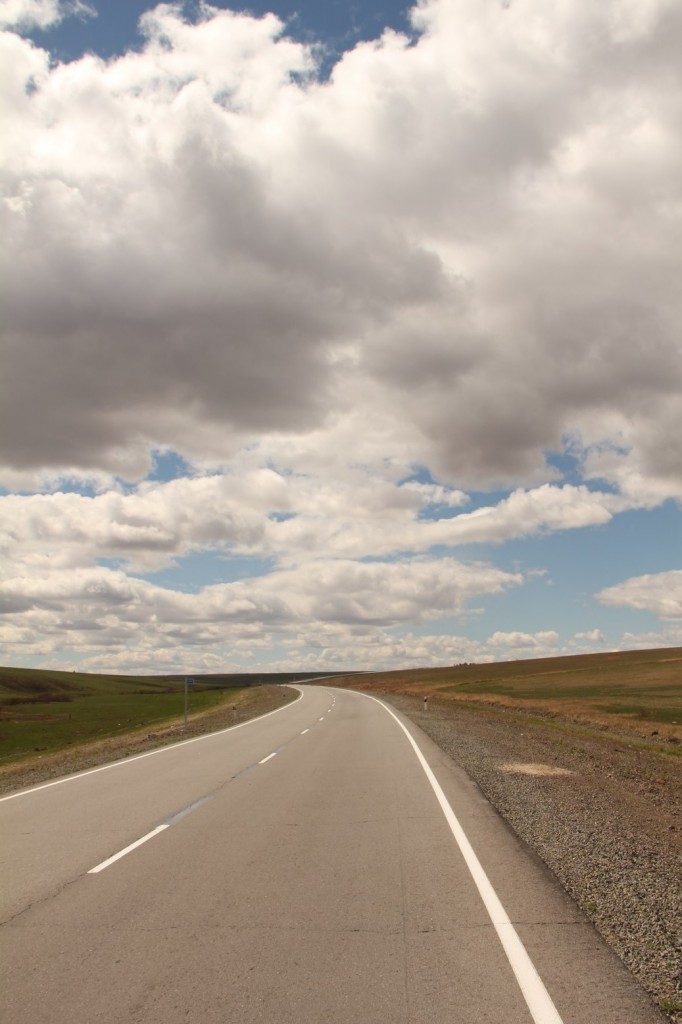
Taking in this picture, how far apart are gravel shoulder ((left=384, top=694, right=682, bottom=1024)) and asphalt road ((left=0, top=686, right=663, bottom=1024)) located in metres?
0.25

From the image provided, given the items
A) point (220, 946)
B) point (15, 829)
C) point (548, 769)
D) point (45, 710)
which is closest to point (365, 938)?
point (220, 946)

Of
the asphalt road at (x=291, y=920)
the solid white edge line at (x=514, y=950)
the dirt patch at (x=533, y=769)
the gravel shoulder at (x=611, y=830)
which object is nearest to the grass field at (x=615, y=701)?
the gravel shoulder at (x=611, y=830)

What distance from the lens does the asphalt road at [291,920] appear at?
4.66m

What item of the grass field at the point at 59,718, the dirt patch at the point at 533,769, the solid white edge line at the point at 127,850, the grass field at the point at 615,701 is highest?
the solid white edge line at the point at 127,850

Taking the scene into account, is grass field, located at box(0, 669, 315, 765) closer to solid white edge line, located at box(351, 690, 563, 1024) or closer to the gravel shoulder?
the gravel shoulder

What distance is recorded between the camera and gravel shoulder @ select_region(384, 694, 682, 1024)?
18.7ft

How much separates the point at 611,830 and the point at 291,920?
17.5 ft

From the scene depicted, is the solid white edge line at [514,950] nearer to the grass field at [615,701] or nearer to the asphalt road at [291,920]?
the asphalt road at [291,920]

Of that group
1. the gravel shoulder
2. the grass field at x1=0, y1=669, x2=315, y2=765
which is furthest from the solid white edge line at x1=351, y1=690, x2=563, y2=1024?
the grass field at x1=0, y1=669, x2=315, y2=765

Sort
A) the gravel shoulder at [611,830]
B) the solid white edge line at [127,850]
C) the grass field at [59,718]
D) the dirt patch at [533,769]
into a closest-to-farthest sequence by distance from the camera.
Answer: the gravel shoulder at [611,830]
the solid white edge line at [127,850]
the dirt patch at [533,769]
the grass field at [59,718]

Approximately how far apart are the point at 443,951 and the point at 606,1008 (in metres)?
1.26

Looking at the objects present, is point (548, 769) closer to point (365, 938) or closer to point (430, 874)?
point (430, 874)

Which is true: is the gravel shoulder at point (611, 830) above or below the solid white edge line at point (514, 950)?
below

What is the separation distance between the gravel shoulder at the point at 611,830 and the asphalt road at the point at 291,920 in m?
0.25
